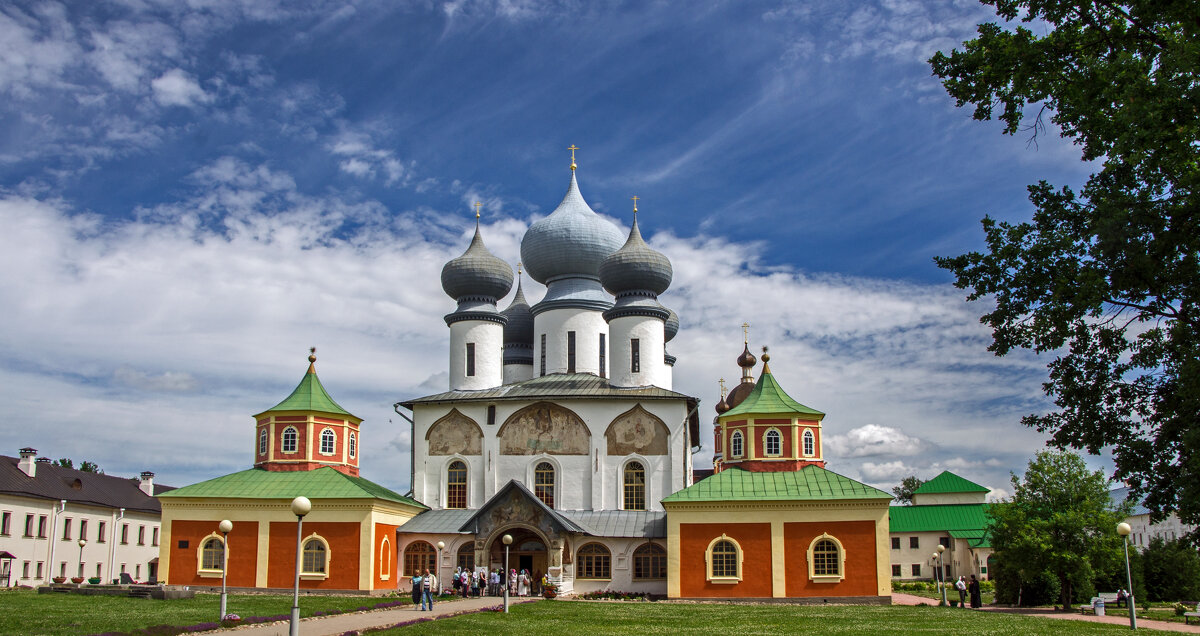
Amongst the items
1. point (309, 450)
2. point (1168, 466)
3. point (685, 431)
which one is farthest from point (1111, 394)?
point (309, 450)

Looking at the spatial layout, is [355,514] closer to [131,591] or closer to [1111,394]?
[131,591]

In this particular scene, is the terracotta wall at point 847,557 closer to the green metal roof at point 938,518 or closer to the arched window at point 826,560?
the arched window at point 826,560

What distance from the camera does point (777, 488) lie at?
3123 cm

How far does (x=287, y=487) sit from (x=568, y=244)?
14807 millimetres

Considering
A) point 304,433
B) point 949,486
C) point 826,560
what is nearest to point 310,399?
point 304,433

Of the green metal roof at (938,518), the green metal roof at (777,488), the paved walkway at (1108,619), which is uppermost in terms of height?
the green metal roof at (777,488)

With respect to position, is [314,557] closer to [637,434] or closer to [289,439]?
[289,439]

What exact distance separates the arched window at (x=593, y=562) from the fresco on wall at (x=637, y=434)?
364 centimetres

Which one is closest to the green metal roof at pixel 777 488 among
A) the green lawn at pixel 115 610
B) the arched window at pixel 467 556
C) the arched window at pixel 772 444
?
the arched window at pixel 772 444

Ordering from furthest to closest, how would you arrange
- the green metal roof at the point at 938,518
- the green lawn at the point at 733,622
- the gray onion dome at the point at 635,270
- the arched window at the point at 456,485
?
the green metal roof at the point at 938,518 < the gray onion dome at the point at 635,270 < the arched window at the point at 456,485 < the green lawn at the point at 733,622

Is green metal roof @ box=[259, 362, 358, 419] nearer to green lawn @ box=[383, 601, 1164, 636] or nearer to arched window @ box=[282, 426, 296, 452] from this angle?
arched window @ box=[282, 426, 296, 452]

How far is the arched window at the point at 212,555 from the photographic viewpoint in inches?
1266

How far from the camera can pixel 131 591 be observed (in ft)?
82.8

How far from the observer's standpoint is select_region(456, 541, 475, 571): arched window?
32.8 metres
